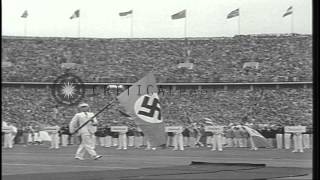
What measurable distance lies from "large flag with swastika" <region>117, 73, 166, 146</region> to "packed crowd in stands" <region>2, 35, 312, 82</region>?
33874 millimetres

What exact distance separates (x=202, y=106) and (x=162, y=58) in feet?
28.9

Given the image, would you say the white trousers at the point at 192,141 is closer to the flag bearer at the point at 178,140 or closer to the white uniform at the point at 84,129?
the flag bearer at the point at 178,140

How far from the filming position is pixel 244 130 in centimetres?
3048

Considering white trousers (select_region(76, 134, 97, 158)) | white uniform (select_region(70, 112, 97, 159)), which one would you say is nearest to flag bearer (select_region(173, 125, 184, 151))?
white trousers (select_region(76, 134, 97, 158))

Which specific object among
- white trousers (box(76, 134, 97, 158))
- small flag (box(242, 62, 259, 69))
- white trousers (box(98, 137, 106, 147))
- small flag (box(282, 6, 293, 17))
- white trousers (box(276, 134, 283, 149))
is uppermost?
small flag (box(282, 6, 293, 17))

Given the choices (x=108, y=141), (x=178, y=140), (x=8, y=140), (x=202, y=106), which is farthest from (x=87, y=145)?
(x=202, y=106)

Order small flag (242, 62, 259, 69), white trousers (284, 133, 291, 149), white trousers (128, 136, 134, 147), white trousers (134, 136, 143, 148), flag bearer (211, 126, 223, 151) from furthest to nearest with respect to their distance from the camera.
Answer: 1. small flag (242, 62, 259, 69)
2. white trousers (128, 136, 134, 147)
3. white trousers (134, 136, 143, 148)
4. white trousers (284, 133, 291, 149)
5. flag bearer (211, 126, 223, 151)

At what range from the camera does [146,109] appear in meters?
17.6

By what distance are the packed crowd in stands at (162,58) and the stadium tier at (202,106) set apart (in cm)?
146

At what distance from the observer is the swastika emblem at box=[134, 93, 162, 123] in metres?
17.6

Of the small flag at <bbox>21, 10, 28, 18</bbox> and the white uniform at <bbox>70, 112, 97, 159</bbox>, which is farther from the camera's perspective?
the small flag at <bbox>21, 10, 28, 18</bbox>

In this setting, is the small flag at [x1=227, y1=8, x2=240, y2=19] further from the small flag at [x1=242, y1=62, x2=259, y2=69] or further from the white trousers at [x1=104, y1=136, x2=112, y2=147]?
the white trousers at [x1=104, y1=136, x2=112, y2=147]

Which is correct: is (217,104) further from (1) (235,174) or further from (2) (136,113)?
(1) (235,174)

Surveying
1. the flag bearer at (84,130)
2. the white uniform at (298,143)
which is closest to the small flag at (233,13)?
the white uniform at (298,143)
